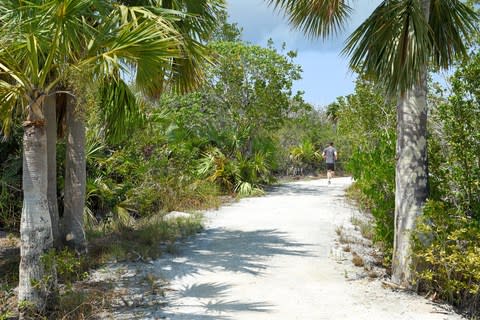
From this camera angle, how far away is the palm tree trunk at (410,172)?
20.8ft

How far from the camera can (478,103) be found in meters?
6.30

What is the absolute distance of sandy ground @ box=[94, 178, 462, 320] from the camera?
564cm

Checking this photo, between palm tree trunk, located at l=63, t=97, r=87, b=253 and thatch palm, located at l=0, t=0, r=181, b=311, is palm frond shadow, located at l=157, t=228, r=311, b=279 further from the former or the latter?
thatch palm, located at l=0, t=0, r=181, b=311

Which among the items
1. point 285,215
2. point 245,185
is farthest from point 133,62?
point 245,185

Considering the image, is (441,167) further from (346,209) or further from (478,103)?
(346,209)

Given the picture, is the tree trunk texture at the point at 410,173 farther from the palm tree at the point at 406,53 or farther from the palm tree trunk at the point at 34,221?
the palm tree trunk at the point at 34,221

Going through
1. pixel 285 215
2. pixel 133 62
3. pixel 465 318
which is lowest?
pixel 465 318

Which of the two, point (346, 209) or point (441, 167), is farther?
point (346, 209)

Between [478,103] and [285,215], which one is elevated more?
[478,103]

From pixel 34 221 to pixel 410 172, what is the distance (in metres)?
4.66

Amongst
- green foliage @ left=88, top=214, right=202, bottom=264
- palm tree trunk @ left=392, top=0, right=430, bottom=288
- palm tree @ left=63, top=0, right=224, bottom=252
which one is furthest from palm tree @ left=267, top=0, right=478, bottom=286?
Result: green foliage @ left=88, top=214, right=202, bottom=264

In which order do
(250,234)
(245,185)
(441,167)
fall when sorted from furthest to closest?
(245,185) → (250,234) → (441,167)

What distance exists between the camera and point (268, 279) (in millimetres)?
6824

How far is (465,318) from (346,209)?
7.02m
